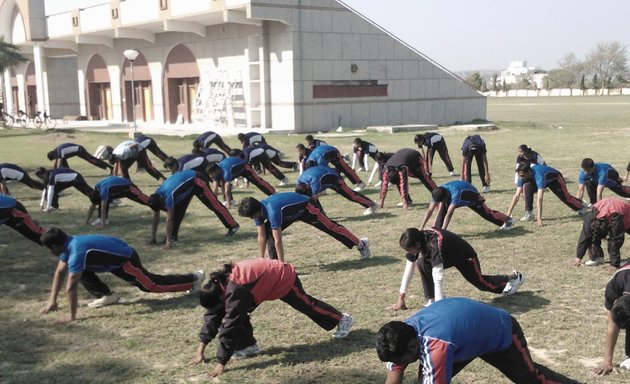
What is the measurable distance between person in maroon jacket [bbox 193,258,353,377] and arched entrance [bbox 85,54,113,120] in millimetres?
40658

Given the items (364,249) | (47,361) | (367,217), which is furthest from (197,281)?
(367,217)

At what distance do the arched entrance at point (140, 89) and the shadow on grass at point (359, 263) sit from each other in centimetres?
3246

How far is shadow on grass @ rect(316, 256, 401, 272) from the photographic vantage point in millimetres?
8211

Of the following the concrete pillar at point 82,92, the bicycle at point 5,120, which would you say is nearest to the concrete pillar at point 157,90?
the bicycle at point 5,120

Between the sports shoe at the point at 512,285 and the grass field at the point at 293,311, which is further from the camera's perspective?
the sports shoe at the point at 512,285

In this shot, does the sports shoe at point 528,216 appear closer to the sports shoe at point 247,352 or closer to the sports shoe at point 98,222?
the sports shoe at point 247,352

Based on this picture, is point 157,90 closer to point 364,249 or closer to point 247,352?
point 364,249

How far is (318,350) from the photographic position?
18.4 feet

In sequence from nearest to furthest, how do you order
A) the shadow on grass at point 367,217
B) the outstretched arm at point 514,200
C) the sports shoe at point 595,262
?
the sports shoe at point 595,262 → the outstretched arm at point 514,200 → the shadow on grass at point 367,217

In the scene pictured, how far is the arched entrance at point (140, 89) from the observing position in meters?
38.7

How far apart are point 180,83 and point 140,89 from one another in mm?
4709

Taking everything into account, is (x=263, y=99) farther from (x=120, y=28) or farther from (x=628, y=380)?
(x=628, y=380)

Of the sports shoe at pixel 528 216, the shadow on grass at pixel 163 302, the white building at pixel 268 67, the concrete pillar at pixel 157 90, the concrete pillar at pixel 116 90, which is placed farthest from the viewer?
the concrete pillar at pixel 116 90

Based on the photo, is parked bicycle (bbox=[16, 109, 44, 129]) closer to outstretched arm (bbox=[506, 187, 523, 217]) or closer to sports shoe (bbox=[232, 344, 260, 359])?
outstretched arm (bbox=[506, 187, 523, 217])
